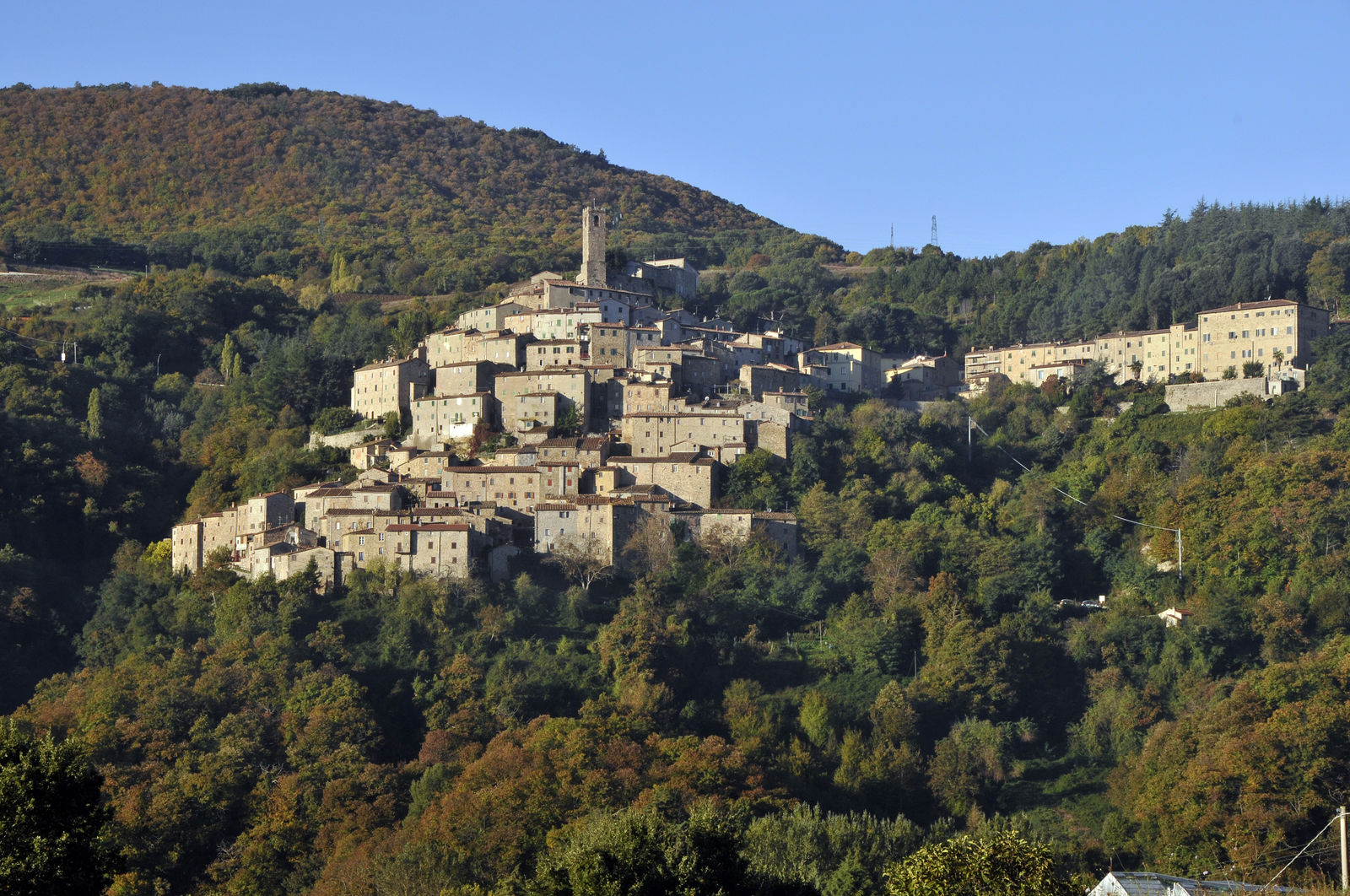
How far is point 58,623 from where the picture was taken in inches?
2190

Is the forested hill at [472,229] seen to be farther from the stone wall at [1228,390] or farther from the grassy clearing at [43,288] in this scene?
the stone wall at [1228,390]

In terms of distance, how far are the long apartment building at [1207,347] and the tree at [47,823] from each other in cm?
5185

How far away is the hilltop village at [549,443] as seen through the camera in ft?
173

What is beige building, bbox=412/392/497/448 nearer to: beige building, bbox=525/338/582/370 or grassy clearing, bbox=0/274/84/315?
beige building, bbox=525/338/582/370

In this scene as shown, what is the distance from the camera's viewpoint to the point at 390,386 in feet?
208

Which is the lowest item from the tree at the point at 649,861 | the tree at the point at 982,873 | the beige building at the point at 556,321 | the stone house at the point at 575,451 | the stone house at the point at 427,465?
the tree at the point at 649,861

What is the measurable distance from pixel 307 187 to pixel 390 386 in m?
62.2

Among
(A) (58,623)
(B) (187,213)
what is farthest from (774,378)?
(B) (187,213)

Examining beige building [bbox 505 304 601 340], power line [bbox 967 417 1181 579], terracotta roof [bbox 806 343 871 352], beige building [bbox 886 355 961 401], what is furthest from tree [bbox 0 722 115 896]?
beige building [bbox 886 355 961 401]

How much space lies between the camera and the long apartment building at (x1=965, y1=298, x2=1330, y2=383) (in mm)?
65875

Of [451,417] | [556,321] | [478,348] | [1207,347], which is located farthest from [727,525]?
[1207,347]

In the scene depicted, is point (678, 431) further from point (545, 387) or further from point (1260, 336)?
point (1260, 336)

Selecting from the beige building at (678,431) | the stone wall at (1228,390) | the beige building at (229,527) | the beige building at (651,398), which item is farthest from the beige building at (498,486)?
the stone wall at (1228,390)

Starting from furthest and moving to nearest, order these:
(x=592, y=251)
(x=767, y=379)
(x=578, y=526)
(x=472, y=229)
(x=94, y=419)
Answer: (x=472, y=229) → (x=592, y=251) → (x=94, y=419) → (x=767, y=379) → (x=578, y=526)
